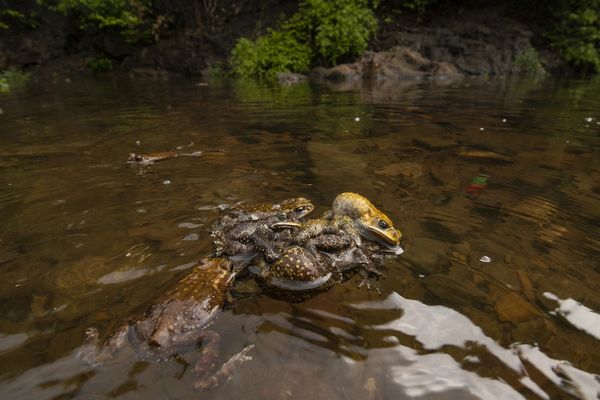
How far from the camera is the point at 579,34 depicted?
20.6 metres

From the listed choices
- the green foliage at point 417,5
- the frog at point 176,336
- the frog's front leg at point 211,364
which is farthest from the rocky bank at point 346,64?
the frog's front leg at point 211,364

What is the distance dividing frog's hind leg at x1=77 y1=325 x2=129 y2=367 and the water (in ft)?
0.17

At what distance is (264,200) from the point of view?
4.57 meters

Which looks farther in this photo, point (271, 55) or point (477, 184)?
point (271, 55)

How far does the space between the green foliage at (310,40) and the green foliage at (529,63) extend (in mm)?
8179

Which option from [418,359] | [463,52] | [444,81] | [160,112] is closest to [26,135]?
[160,112]

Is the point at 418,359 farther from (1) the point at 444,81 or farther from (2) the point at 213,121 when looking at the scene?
(1) the point at 444,81

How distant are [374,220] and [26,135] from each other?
8.00 m

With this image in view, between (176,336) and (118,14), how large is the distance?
1194 inches

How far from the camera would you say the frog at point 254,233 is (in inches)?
130

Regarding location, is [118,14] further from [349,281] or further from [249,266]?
[349,281]

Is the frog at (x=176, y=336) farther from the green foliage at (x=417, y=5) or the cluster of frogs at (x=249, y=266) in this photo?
the green foliage at (x=417, y=5)

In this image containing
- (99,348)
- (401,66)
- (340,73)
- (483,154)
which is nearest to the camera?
(99,348)

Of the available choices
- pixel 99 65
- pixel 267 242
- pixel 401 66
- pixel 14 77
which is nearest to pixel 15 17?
pixel 99 65
